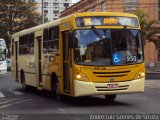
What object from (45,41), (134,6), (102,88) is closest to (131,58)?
(102,88)

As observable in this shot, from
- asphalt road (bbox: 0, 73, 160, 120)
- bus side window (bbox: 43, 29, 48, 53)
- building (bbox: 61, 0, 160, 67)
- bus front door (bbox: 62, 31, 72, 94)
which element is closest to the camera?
asphalt road (bbox: 0, 73, 160, 120)

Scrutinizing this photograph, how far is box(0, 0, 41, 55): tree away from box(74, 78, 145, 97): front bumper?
64678mm

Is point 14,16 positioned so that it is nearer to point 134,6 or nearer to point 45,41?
point 134,6

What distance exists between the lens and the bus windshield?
16609 millimetres

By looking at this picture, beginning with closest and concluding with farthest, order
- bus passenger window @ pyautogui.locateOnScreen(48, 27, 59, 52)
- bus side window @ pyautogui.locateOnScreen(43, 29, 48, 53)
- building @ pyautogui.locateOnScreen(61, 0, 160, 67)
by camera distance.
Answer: bus passenger window @ pyautogui.locateOnScreen(48, 27, 59, 52), bus side window @ pyautogui.locateOnScreen(43, 29, 48, 53), building @ pyautogui.locateOnScreen(61, 0, 160, 67)

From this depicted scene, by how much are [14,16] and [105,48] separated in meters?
66.3

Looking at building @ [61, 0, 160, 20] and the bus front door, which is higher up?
building @ [61, 0, 160, 20]

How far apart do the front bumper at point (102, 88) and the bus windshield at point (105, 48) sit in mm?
636

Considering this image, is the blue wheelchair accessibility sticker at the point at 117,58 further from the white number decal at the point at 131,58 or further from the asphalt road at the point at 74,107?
the asphalt road at the point at 74,107

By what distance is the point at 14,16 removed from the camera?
81.8m

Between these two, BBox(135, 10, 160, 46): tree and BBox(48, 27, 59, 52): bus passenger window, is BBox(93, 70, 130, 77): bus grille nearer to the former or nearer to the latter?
BBox(48, 27, 59, 52): bus passenger window

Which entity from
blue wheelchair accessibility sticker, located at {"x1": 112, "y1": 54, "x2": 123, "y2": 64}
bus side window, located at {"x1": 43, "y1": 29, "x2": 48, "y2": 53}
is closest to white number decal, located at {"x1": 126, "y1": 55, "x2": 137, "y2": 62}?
blue wheelchair accessibility sticker, located at {"x1": 112, "y1": 54, "x2": 123, "y2": 64}

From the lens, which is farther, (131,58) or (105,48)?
(131,58)

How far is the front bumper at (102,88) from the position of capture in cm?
1639
